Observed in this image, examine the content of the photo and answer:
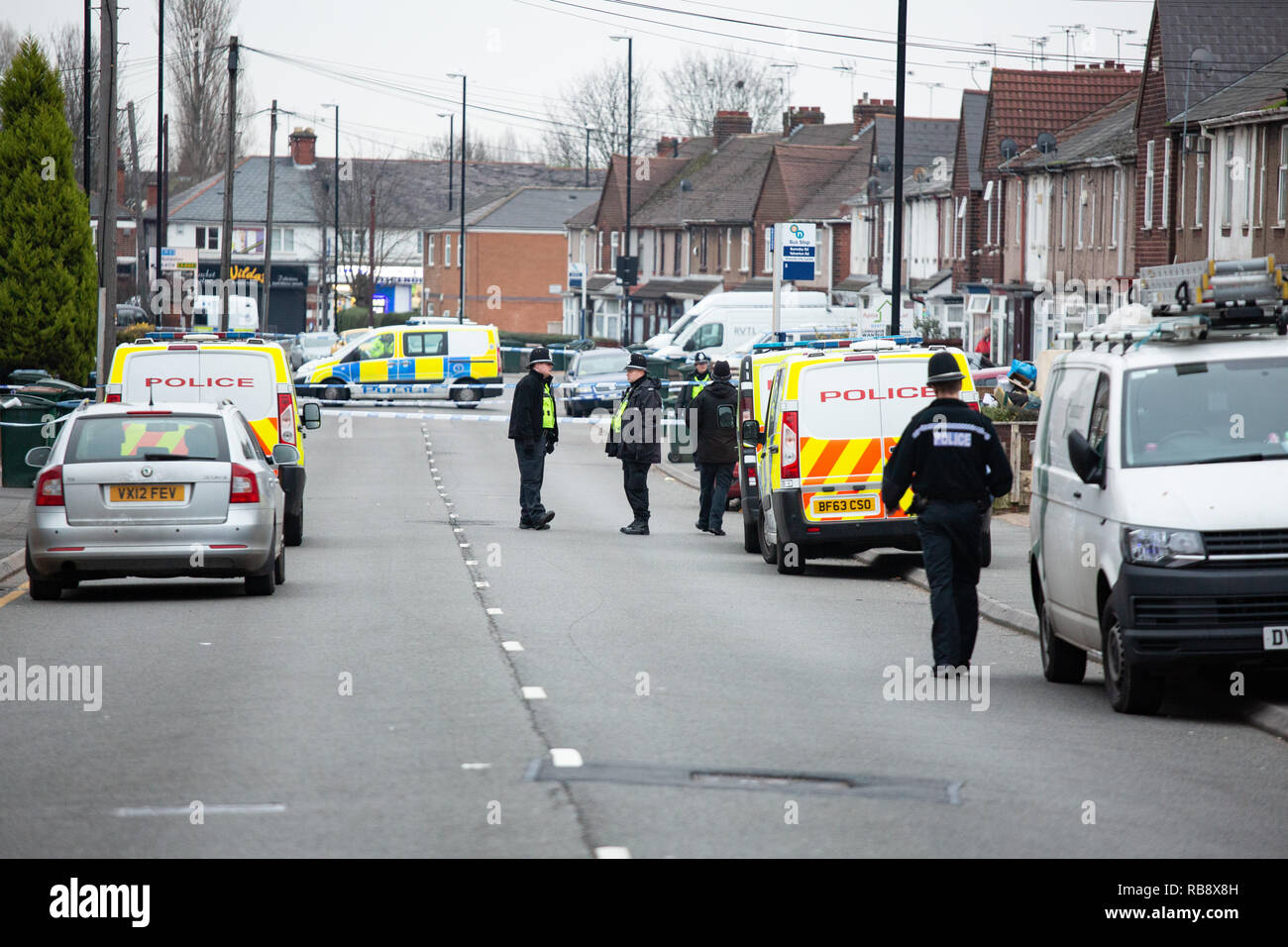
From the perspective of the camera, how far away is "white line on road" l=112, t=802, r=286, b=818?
7.25 metres

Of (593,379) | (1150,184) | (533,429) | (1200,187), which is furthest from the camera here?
(593,379)

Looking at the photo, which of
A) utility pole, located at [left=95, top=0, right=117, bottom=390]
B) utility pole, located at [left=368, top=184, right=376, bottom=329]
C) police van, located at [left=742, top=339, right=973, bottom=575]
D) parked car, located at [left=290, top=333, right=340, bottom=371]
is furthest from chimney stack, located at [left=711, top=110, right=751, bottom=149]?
police van, located at [left=742, top=339, right=973, bottom=575]

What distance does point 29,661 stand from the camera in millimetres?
11469

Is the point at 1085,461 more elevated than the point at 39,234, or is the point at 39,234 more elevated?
the point at 39,234

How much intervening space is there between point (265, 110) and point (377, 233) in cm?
4803

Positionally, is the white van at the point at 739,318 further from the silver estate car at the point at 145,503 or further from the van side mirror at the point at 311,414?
the silver estate car at the point at 145,503

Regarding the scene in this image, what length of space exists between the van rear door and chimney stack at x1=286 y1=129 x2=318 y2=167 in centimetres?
10489

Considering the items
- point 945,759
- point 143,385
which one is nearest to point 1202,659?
point 945,759

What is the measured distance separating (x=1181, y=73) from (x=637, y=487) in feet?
81.5

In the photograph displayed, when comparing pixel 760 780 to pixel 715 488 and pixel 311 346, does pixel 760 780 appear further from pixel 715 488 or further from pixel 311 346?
pixel 311 346

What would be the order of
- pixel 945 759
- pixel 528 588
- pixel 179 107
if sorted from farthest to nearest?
pixel 179 107, pixel 528 588, pixel 945 759

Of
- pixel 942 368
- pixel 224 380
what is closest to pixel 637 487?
pixel 224 380

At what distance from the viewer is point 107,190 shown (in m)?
30.0
